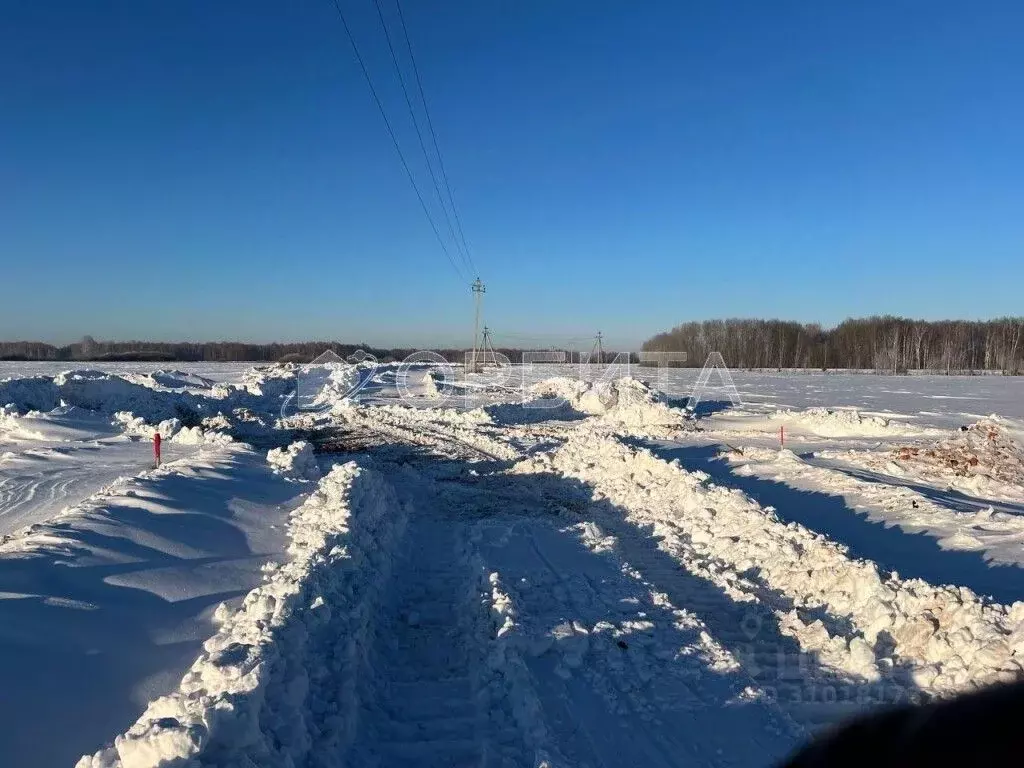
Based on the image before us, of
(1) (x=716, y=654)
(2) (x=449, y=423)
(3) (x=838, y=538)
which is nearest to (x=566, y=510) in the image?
(3) (x=838, y=538)

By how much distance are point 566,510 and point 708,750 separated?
657cm

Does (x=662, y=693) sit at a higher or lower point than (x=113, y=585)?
lower

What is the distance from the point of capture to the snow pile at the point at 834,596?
5.19m

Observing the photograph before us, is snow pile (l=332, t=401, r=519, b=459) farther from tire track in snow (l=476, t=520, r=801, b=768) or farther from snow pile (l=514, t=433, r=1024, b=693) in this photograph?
tire track in snow (l=476, t=520, r=801, b=768)

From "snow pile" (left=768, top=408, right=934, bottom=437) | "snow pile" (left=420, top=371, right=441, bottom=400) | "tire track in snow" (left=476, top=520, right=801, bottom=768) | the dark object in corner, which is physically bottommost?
"tire track in snow" (left=476, top=520, right=801, bottom=768)

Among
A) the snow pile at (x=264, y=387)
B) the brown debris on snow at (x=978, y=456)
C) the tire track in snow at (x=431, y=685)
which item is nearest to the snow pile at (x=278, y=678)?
the tire track in snow at (x=431, y=685)

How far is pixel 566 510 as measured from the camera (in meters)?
10.9

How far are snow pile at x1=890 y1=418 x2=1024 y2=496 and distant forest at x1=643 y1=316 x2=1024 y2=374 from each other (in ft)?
220

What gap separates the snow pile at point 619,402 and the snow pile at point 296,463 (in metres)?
12.3

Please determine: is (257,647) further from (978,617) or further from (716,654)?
(978,617)

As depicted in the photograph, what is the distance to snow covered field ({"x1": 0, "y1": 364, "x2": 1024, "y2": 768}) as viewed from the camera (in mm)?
4320

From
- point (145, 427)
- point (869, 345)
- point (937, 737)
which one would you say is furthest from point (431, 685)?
point (869, 345)

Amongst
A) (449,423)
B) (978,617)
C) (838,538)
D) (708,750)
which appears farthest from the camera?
(449,423)

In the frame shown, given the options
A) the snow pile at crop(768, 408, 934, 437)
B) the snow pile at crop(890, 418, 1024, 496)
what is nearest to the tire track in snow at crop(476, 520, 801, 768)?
the snow pile at crop(890, 418, 1024, 496)
